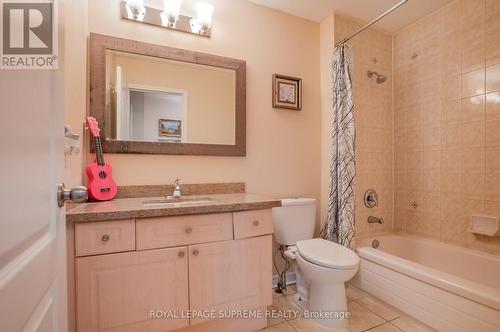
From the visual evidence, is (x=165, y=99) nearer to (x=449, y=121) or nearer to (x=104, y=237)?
(x=104, y=237)

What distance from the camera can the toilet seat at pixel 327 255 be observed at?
1432 mm

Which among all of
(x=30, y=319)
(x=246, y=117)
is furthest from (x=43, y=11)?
(x=246, y=117)

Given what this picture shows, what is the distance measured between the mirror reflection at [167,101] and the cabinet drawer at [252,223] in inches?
27.1

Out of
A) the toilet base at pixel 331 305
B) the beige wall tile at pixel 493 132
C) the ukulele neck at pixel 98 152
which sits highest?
the beige wall tile at pixel 493 132

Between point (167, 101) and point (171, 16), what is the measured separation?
1.97 feet

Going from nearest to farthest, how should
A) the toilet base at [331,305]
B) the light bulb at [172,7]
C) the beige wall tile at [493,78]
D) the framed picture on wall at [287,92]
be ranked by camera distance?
the toilet base at [331,305]
the light bulb at [172,7]
the beige wall tile at [493,78]
the framed picture on wall at [287,92]

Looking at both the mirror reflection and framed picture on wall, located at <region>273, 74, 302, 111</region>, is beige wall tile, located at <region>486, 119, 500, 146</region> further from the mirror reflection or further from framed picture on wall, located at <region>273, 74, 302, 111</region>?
the mirror reflection

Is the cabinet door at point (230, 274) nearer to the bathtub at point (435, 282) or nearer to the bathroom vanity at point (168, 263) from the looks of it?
the bathroom vanity at point (168, 263)

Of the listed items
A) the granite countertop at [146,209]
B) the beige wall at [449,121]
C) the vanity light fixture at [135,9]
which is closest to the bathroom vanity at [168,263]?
the granite countertop at [146,209]

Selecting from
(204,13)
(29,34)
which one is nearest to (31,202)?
(29,34)

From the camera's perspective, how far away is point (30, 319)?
1.51 ft

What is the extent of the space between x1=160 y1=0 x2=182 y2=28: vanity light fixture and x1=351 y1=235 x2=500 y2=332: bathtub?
2315 millimetres

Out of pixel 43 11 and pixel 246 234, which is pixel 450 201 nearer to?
pixel 246 234

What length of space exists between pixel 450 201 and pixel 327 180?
1033 mm
